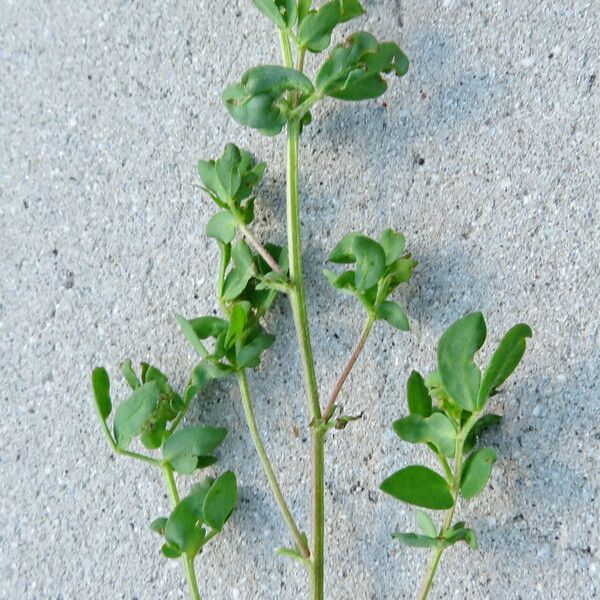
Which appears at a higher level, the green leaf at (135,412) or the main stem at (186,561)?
the green leaf at (135,412)

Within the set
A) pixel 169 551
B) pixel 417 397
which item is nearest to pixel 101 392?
pixel 169 551

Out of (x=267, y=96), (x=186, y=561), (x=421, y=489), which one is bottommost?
(x=186, y=561)

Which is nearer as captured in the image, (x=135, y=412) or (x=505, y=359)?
(x=505, y=359)

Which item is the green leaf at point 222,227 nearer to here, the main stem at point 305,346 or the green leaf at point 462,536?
the main stem at point 305,346

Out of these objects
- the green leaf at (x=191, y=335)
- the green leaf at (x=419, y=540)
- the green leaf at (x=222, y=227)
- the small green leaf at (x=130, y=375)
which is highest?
the green leaf at (x=222, y=227)

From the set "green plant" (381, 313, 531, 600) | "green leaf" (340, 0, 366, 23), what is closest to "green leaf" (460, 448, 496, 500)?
"green plant" (381, 313, 531, 600)

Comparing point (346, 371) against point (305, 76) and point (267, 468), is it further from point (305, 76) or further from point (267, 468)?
point (305, 76)

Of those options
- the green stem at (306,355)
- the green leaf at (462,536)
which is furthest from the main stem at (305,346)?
the green leaf at (462,536)
